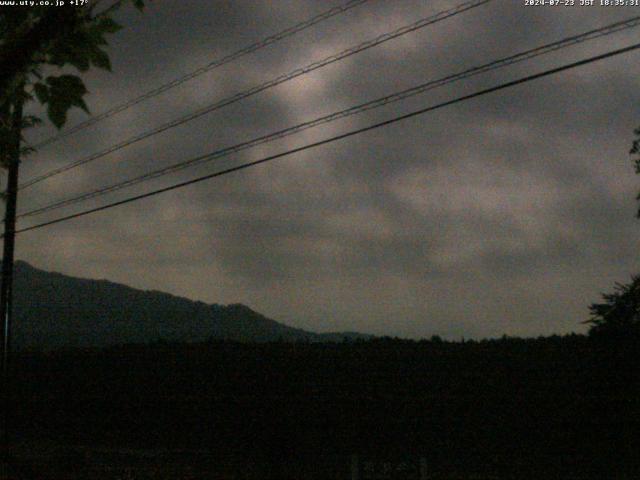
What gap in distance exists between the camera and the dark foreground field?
22.3 m

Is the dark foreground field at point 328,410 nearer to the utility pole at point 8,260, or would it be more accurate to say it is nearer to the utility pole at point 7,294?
the utility pole at point 7,294

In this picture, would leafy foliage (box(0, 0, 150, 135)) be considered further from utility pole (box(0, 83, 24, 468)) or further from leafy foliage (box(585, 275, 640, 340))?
leafy foliage (box(585, 275, 640, 340))

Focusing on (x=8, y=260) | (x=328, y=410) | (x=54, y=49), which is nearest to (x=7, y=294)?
(x=8, y=260)

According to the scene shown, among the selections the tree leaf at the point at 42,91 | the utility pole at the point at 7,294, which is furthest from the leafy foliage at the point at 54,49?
the utility pole at the point at 7,294

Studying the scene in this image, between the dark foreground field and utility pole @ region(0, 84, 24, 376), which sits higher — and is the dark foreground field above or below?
below

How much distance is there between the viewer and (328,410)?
108 feet

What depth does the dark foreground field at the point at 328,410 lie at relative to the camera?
22.3 meters

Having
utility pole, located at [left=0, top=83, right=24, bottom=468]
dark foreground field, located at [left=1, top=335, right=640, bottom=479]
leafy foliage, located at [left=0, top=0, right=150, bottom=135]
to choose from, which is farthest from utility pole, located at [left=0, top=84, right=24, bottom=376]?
leafy foliage, located at [left=0, top=0, right=150, bottom=135]

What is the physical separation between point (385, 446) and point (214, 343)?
17.1 m

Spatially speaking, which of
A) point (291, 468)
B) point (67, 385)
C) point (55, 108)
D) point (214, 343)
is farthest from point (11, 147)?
point (67, 385)

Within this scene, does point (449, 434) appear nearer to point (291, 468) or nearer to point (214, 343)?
point (291, 468)

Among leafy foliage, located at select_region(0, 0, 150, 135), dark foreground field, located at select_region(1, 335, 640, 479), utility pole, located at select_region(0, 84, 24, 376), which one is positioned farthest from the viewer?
dark foreground field, located at select_region(1, 335, 640, 479)

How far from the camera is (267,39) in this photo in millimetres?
12500

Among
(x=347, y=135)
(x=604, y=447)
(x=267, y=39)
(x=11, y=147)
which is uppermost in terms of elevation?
(x=267, y=39)
